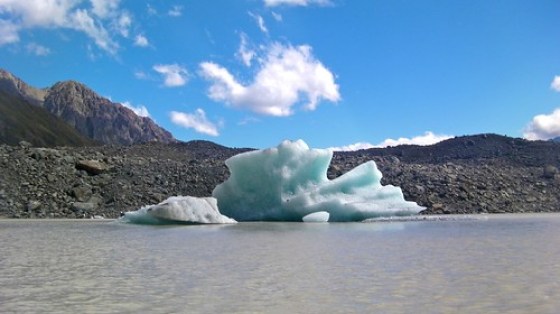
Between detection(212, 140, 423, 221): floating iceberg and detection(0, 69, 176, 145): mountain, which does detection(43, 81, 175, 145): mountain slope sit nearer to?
detection(0, 69, 176, 145): mountain

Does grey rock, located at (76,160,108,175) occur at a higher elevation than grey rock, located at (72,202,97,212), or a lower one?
higher

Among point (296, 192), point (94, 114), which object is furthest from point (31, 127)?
point (296, 192)

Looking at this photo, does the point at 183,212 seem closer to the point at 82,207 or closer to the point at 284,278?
the point at 82,207

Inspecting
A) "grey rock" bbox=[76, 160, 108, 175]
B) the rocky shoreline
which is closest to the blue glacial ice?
the rocky shoreline

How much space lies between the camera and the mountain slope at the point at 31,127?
107m

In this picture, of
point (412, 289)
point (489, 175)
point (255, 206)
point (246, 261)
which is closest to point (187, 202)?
point (255, 206)

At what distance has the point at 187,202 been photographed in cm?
1325

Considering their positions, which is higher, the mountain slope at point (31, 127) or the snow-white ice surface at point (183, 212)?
the mountain slope at point (31, 127)

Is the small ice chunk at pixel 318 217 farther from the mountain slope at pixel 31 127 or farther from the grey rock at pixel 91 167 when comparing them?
the mountain slope at pixel 31 127

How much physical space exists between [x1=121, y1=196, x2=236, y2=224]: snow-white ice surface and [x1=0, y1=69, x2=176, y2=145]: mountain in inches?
6531

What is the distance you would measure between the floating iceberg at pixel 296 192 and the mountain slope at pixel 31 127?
96.9 m

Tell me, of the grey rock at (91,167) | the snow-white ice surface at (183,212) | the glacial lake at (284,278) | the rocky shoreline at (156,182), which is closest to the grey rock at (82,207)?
the rocky shoreline at (156,182)

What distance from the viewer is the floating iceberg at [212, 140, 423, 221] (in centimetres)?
1473

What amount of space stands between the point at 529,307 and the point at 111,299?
2550 mm
